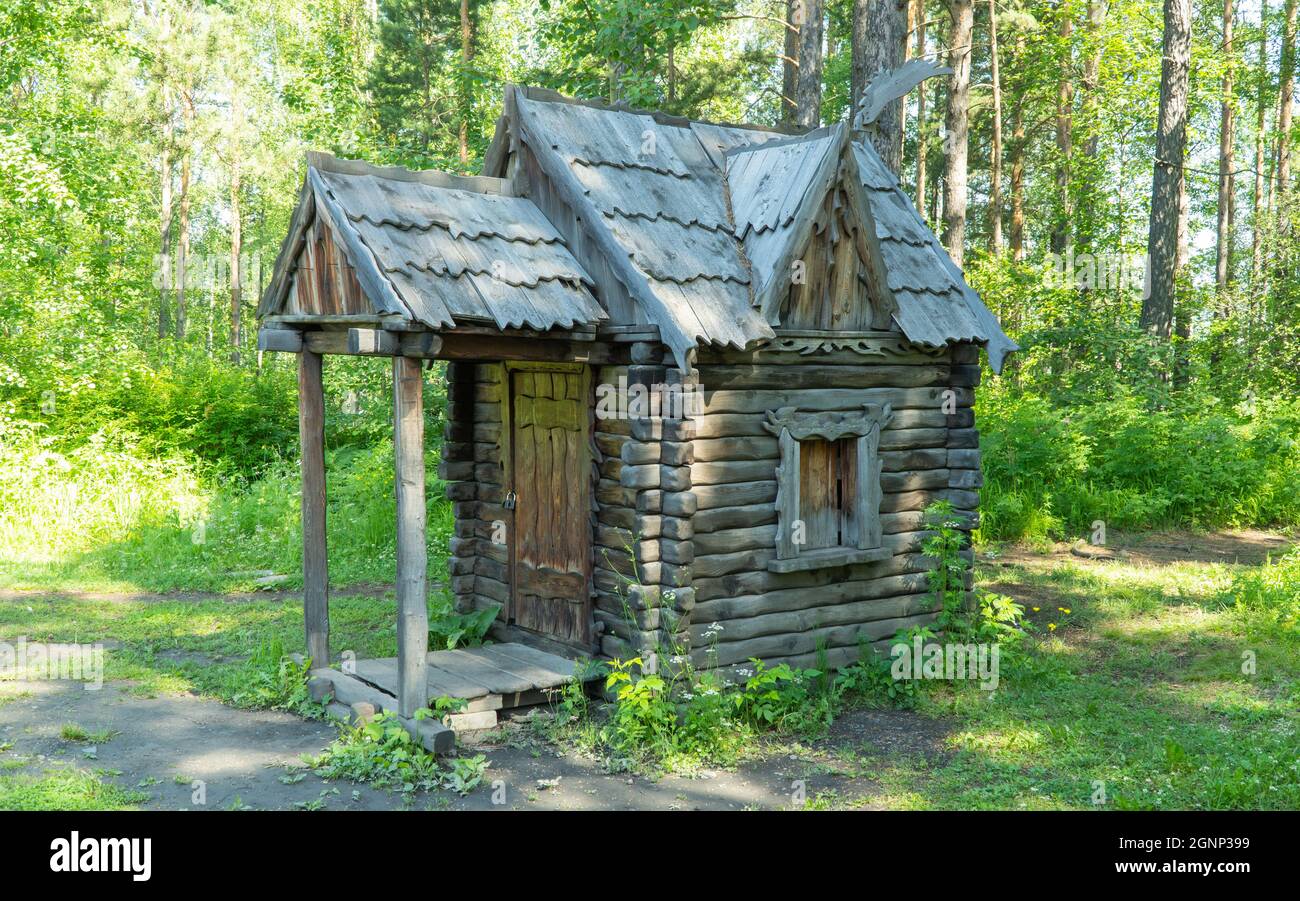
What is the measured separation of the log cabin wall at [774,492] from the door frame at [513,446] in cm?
94

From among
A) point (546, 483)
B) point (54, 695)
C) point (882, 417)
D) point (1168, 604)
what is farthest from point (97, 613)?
point (1168, 604)

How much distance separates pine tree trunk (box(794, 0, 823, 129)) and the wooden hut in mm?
8782

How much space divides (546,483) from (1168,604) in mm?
6768

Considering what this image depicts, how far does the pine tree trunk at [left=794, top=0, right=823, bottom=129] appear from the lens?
59.1 ft

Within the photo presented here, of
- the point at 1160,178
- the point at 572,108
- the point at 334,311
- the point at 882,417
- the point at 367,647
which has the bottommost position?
the point at 367,647

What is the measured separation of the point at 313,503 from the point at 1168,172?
15.7 m

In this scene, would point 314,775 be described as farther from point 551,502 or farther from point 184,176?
point 184,176

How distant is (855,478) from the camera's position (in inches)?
353

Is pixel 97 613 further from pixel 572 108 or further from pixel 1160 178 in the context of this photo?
pixel 1160 178

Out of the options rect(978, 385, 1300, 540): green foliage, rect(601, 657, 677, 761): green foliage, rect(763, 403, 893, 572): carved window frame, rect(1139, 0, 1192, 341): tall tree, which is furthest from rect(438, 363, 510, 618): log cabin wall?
rect(1139, 0, 1192, 341): tall tree

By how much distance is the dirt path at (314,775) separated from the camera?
6.57m

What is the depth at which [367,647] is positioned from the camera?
10352 mm

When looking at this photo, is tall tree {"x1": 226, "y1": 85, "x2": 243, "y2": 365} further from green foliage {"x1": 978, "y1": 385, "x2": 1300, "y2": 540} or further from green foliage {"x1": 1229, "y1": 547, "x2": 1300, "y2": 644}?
green foliage {"x1": 1229, "y1": 547, "x2": 1300, "y2": 644}

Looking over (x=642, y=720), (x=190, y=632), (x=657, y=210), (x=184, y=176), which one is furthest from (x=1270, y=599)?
(x=184, y=176)
